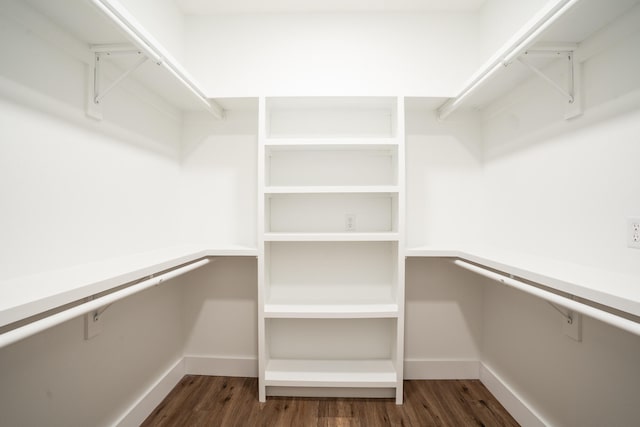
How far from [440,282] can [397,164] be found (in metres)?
0.95

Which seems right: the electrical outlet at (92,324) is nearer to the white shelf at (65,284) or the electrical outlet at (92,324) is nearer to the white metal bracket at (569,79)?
the white shelf at (65,284)

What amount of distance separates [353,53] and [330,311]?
184cm

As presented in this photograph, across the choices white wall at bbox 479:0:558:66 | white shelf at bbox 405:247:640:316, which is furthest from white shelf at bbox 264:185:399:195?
white wall at bbox 479:0:558:66

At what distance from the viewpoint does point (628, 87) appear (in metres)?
0.98

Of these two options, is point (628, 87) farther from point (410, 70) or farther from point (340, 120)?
point (340, 120)

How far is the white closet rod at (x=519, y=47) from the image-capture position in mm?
861

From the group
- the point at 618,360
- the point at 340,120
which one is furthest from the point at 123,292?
the point at 618,360

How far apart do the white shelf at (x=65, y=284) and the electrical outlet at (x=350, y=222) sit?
42.3 inches

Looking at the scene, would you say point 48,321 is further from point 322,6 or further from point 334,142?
point 322,6

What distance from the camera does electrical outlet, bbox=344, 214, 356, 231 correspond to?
74.2 inches

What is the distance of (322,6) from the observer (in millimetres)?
1890

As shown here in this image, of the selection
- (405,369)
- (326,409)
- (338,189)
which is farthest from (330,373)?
(338,189)

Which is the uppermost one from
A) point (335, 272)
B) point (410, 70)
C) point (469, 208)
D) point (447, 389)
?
point (410, 70)

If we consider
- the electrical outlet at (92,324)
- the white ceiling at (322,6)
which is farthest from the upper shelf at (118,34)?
the electrical outlet at (92,324)
